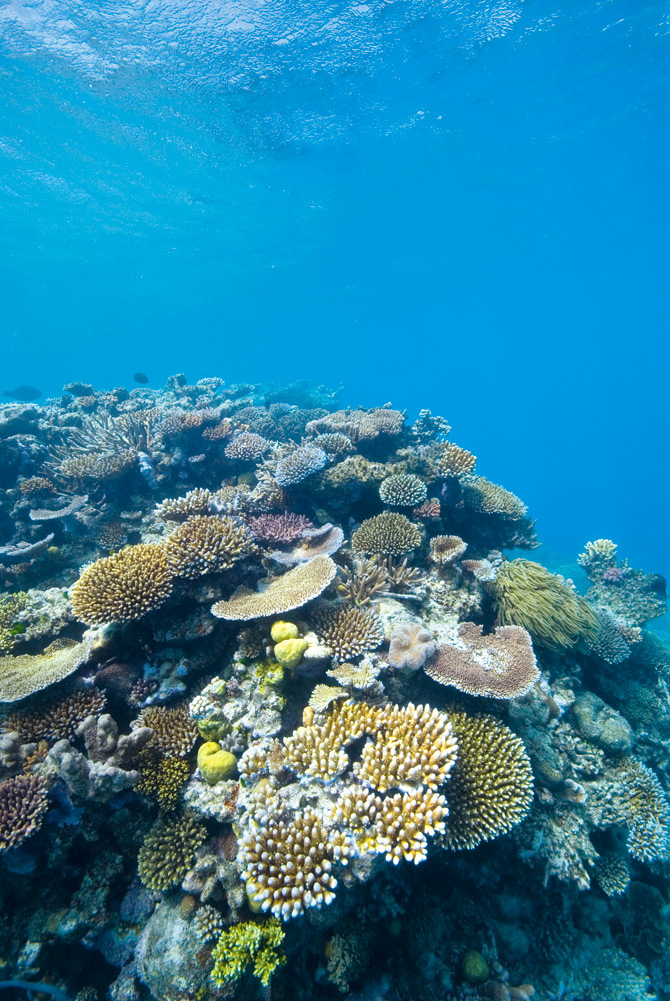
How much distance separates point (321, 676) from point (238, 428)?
26.5ft

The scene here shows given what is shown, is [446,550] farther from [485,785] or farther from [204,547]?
[204,547]

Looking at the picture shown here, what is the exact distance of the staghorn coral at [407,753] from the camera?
3771mm

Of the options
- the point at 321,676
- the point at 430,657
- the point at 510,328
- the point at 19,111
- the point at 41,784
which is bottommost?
the point at 41,784

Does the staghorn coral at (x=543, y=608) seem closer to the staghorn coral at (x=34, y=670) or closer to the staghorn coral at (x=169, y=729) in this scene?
the staghorn coral at (x=169, y=729)

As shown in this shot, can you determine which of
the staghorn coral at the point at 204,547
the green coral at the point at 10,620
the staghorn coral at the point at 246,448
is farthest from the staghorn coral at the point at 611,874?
the staghorn coral at the point at 246,448

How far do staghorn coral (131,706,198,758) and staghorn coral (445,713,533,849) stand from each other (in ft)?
9.82

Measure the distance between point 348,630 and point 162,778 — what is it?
2.59 metres

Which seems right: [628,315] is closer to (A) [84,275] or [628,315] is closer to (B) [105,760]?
(A) [84,275]

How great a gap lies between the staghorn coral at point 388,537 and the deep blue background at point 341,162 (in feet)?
97.0

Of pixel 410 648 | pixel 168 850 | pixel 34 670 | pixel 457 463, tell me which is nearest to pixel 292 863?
pixel 168 850

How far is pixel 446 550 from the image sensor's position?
743cm

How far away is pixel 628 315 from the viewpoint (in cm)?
11856

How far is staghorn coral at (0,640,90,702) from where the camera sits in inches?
178

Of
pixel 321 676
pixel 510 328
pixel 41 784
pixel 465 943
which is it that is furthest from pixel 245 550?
pixel 510 328
